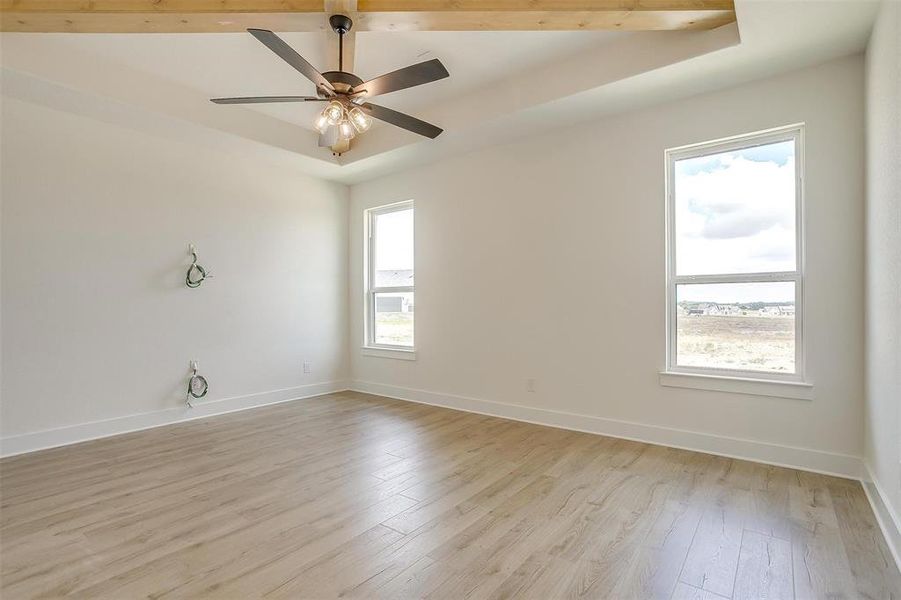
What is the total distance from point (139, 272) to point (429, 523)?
358 centimetres

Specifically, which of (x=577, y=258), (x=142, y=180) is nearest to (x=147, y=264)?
(x=142, y=180)

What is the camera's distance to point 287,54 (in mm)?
2338

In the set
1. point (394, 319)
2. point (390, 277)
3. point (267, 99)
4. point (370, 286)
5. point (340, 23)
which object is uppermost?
point (340, 23)

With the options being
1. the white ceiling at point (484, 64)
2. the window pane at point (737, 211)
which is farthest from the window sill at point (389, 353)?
the window pane at point (737, 211)

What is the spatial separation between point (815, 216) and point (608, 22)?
72.8 inches

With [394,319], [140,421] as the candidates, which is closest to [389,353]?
[394,319]

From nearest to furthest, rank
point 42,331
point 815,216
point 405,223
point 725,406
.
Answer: point 815,216 → point 725,406 → point 42,331 → point 405,223

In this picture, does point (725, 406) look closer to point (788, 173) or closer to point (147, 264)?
point (788, 173)

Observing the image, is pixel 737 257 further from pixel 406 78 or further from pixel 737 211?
pixel 406 78

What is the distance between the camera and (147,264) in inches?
162

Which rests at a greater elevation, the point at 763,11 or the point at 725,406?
the point at 763,11

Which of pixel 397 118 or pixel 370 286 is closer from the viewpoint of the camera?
pixel 397 118

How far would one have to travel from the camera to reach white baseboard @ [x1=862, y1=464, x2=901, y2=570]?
1.92m

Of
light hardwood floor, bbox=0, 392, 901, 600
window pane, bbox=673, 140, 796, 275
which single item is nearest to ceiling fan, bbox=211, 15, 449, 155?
window pane, bbox=673, 140, 796, 275
